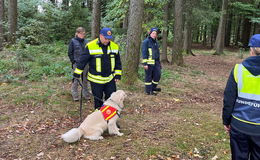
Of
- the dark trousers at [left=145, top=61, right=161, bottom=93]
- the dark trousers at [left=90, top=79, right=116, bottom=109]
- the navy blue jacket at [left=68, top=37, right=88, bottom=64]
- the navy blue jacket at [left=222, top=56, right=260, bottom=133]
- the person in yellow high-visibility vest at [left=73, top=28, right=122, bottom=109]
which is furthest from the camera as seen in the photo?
the dark trousers at [left=145, top=61, right=161, bottom=93]

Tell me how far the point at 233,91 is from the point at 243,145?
30.1 inches

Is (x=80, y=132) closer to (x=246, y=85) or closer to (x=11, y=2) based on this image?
(x=246, y=85)

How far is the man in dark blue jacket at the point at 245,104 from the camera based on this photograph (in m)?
3.00

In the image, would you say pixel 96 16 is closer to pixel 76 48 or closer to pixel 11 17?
pixel 76 48

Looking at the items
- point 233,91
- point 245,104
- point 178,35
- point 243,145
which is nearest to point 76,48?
point 233,91

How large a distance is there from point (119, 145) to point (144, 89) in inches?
175

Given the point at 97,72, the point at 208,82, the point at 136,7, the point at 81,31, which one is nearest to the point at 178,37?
the point at 208,82

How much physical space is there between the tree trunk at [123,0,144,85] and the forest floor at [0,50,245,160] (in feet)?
1.90

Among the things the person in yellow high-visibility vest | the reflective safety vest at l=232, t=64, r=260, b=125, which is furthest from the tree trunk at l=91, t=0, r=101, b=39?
the reflective safety vest at l=232, t=64, r=260, b=125

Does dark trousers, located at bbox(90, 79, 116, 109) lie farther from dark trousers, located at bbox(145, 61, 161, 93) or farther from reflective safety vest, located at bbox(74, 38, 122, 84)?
dark trousers, located at bbox(145, 61, 161, 93)

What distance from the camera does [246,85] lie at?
303 centimetres

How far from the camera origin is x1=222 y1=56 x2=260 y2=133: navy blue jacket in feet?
9.70

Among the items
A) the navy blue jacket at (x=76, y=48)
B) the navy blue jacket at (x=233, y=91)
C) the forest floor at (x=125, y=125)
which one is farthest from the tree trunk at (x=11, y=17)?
the navy blue jacket at (x=233, y=91)

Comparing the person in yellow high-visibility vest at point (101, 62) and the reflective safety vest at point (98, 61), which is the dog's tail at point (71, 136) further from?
the reflective safety vest at point (98, 61)
